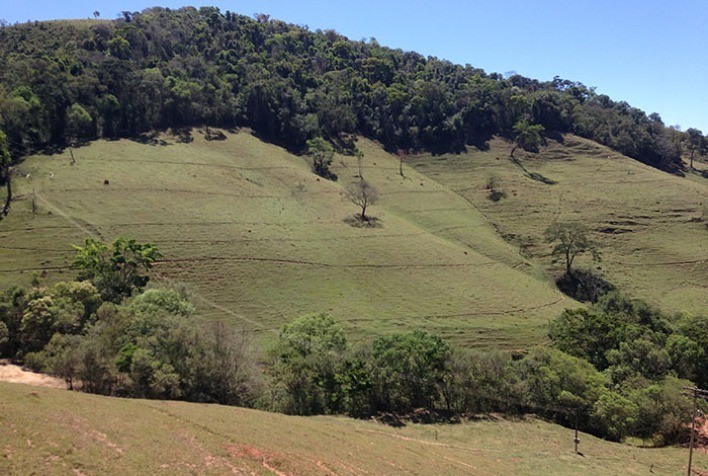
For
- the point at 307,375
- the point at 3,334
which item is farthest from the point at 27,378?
the point at 307,375

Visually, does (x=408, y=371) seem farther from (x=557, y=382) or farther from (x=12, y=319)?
(x=12, y=319)

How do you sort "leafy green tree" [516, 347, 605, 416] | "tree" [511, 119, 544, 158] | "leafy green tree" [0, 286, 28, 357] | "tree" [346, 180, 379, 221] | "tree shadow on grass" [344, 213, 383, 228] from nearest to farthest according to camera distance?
"leafy green tree" [516, 347, 605, 416] < "leafy green tree" [0, 286, 28, 357] < "tree shadow on grass" [344, 213, 383, 228] < "tree" [346, 180, 379, 221] < "tree" [511, 119, 544, 158]

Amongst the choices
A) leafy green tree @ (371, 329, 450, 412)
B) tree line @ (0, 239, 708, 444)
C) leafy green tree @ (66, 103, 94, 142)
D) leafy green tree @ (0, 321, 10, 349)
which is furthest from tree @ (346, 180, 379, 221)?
leafy green tree @ (0, 321, 10, 349)

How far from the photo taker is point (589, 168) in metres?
141

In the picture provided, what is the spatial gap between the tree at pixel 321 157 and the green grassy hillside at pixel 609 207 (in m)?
29.8

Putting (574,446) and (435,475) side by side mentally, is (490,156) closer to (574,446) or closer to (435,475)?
(574,446)

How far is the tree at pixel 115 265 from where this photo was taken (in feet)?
208

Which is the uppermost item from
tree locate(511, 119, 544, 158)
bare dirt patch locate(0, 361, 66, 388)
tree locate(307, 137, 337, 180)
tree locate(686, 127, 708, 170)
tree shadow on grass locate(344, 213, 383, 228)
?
tree locate(686, 127, 708, 170)

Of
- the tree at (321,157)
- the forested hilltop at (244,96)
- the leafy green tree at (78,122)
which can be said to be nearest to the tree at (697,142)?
the forested hilltop at (244,96)

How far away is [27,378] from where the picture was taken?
44.9 meters

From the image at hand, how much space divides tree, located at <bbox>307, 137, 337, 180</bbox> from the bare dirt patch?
276ft

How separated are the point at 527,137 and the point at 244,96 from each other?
286ft

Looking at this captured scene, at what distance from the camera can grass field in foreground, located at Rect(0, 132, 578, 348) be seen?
223ft

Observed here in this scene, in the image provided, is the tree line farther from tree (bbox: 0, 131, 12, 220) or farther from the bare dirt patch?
tree (bbox: 0, 131, 12, 220)
